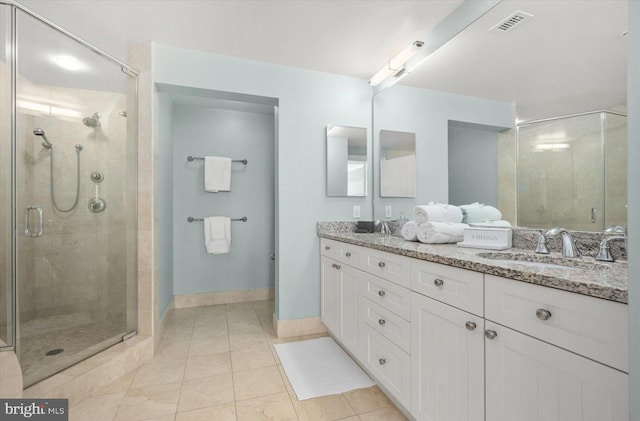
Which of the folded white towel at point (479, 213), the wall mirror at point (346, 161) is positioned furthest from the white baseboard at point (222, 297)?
the folded white towel at point (479, 213)

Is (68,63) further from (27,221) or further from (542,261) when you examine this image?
(542,261)

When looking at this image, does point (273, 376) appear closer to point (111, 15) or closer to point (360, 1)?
point (360, 1)

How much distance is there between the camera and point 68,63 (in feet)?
6.35

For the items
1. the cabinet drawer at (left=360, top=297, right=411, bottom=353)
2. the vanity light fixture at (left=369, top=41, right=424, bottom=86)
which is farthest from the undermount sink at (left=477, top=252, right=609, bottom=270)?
the vanity light fixture at (left=369, top=41, right=424, bottom=86)

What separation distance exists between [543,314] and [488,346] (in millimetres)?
229

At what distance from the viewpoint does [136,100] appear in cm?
211

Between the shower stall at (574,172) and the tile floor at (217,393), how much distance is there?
1.24 m

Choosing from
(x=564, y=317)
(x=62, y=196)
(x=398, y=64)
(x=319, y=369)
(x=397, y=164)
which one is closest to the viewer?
(x=564, y=317)

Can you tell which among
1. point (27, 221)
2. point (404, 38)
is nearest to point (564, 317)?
point (404, 38)

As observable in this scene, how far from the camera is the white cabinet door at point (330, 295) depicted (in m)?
2.10

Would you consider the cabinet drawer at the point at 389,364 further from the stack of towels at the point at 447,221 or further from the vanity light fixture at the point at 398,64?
the vanity light fixture at the point at 398,64

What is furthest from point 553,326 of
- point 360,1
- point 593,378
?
point 360,1

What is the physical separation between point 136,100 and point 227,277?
2.00 metres

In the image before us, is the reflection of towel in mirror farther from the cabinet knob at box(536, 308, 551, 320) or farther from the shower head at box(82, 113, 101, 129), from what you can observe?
the shower head at box(82, 113, 101, 129)
